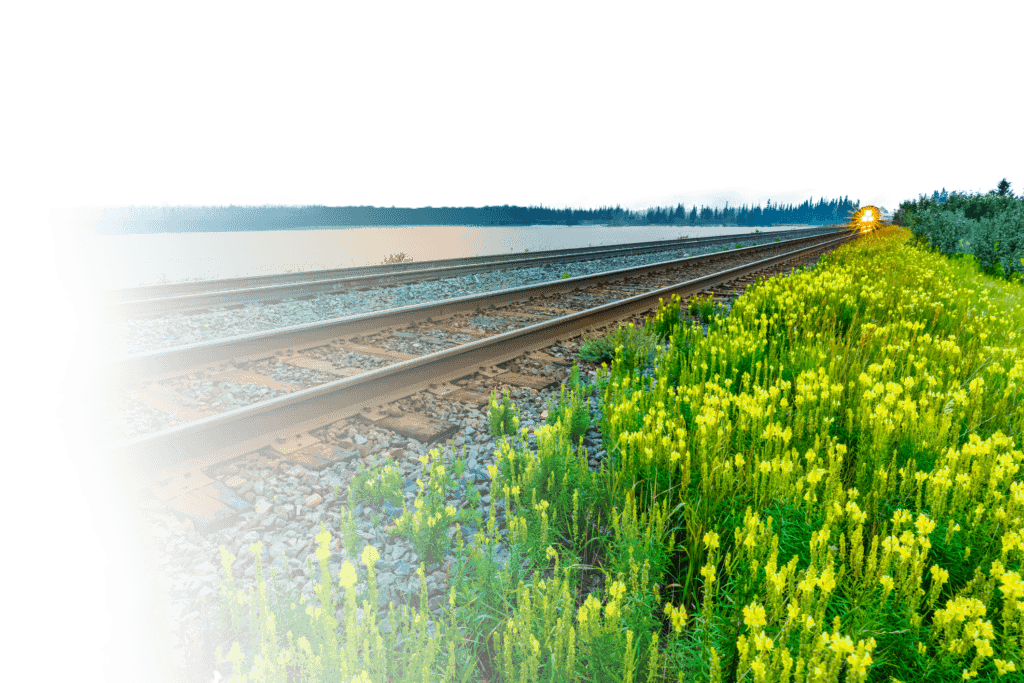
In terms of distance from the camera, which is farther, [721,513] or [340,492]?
[340,492]

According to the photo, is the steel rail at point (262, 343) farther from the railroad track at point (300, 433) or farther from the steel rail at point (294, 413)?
the steel rail at point (294, 413)

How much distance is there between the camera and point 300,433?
4332mm

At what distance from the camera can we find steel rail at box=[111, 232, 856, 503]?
362 centimetres

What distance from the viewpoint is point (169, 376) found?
5.41 meters

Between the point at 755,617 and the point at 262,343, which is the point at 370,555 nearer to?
the point at 755,617

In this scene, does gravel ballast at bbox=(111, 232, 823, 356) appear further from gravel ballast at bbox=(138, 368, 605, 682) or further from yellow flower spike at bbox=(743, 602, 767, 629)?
yellow flower spike at bbox=(743, 602, 767, 629)

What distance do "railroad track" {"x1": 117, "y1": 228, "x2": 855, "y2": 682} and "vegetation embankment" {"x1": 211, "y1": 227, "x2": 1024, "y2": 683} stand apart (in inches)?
15.3

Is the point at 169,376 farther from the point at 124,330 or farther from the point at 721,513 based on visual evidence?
the point at 721,513

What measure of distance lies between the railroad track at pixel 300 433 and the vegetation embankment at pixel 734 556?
1.27ft

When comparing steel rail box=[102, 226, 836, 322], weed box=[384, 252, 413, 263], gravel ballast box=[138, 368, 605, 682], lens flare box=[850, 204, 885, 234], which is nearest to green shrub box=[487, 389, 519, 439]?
gravel ballast box=[138, 368, 605, 682]

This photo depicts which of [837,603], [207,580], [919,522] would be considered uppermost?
[919,522]

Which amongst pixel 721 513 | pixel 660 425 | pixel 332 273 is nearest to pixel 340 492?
pixel 660 425

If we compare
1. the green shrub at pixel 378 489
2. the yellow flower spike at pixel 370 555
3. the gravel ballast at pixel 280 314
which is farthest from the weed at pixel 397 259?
the yellow flower spike at pixel 370 555

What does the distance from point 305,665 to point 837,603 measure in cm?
201
